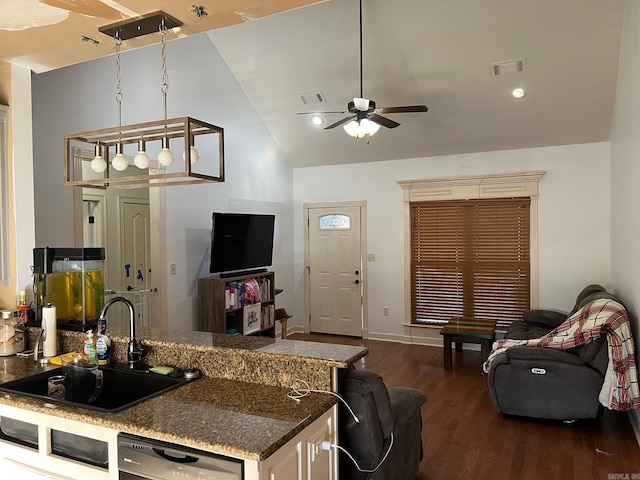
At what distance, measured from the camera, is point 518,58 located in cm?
461

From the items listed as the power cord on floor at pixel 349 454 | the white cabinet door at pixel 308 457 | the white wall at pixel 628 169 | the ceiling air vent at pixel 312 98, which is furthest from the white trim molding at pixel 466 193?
the white cabinet door at pixel 308 457

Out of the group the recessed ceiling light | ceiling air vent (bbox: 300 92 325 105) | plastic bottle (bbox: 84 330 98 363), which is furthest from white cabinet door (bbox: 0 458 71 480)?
the recessed ceiling light

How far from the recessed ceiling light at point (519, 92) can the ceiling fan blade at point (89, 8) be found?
164 inches

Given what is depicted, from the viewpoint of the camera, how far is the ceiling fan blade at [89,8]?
2094 millimetres

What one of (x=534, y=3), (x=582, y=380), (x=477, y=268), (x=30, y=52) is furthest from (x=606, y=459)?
(x=30, y=52)

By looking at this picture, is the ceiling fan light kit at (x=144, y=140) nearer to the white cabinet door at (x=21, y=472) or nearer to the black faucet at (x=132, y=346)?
the black faucet at (x=132, y=346)

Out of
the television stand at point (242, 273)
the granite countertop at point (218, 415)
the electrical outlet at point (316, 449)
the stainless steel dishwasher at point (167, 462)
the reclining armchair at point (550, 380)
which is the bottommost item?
the reclining armchair at point (550, 380)

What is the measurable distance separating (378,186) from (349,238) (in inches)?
35.1

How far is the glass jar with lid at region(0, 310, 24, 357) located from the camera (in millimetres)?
2607

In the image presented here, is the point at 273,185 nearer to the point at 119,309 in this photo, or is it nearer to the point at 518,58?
the point at 119,309

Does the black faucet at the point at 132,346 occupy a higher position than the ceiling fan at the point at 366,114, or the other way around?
the ceiling fan at the point at 366,114

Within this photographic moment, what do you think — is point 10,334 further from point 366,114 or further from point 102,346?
point 366,114

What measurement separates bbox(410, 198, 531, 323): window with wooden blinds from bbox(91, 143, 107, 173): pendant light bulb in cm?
Result: 493

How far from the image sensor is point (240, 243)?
5641 mm
